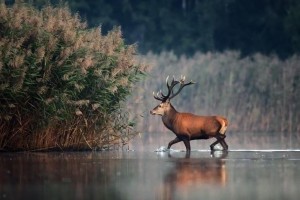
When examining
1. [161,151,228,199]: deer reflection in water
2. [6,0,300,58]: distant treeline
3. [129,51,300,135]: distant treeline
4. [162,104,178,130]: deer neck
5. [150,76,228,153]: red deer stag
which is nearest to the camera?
[161,151,228,199]: deer reflection in water

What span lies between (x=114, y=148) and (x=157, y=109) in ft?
4.14

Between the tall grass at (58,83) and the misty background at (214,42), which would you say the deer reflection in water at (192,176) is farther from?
the misty background at (214,42)

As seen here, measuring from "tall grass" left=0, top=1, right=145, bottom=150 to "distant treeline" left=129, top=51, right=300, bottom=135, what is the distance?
8.87m

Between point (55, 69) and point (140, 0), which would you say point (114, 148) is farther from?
point (140, 0)

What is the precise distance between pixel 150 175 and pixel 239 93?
20.6m

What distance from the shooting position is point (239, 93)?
4003 centimetres

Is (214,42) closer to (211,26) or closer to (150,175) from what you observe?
(211,26)

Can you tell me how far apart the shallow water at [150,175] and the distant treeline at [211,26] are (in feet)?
118

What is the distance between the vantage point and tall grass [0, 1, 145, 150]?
24688 millimetres

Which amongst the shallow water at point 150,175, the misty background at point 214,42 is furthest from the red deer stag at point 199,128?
the misty background at point 214,42

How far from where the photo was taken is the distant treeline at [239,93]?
125 feet

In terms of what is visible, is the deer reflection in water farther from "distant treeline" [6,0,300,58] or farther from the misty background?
"distant treeline" [6,0,300,58]

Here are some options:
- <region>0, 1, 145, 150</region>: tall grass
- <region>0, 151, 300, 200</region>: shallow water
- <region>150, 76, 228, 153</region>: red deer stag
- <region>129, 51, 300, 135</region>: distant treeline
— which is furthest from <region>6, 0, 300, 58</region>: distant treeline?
<region>0, 151, 300, 200</region>: shallow water

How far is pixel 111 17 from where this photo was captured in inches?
2373
